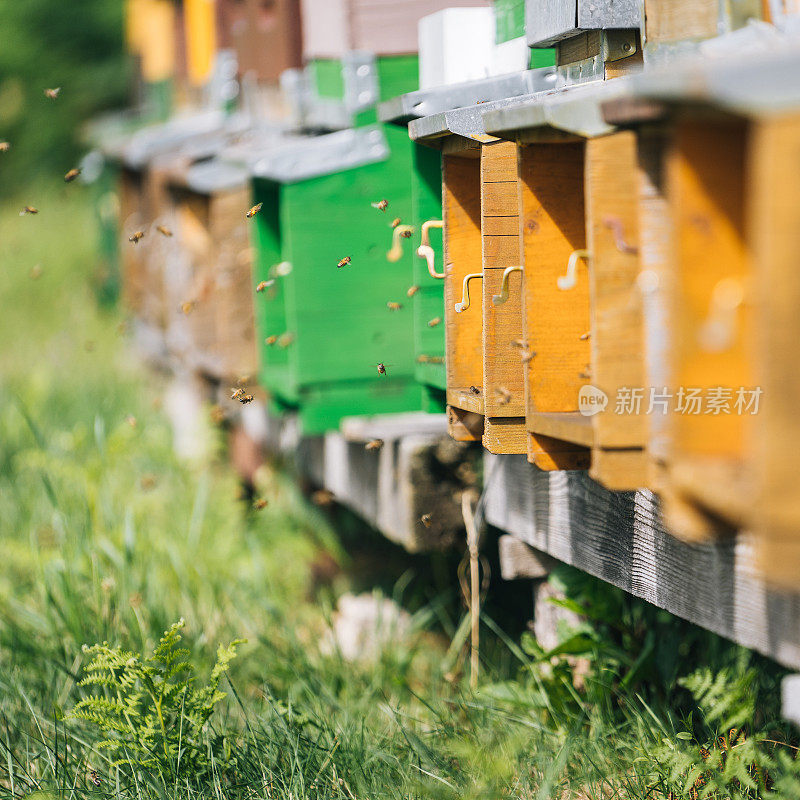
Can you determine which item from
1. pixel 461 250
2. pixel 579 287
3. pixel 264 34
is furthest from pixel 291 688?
pixel 264 34

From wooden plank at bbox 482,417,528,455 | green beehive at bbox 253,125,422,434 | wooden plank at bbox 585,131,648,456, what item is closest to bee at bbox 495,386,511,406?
wooden plank at bbox 482,417,528,455

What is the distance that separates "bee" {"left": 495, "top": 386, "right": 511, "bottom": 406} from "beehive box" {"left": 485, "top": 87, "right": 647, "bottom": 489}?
0.16 metres

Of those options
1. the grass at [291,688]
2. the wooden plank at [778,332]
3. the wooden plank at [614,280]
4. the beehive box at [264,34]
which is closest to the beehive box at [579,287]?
the wooden plank at [614,280]

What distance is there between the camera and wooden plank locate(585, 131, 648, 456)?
1.93 m

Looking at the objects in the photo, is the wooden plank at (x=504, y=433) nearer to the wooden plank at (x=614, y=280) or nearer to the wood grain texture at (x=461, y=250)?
the wood grain texture at (x=461, y=250)

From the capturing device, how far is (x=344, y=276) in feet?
13.8

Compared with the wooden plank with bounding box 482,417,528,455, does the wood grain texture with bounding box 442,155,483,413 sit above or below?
above

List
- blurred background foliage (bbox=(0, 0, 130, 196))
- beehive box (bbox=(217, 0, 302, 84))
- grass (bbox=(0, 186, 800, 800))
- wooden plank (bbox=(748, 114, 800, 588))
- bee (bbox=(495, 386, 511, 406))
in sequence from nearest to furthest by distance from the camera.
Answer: wooden plank (bbox=(748, 114, 800, 588))
bee (bbox=(495, 386, 511, 406))
grass (bbox=(0, 186, 800, 800))
beehive box (bbox=(217, 0, 302, 84))
blurred background foliage (bbox=(0, 0, 130, 196))

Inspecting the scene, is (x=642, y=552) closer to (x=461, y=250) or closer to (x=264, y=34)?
(x=461, y=250)

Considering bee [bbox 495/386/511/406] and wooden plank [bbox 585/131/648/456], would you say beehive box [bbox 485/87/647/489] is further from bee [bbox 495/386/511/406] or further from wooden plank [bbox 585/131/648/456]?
bee [bbox 495/386/511/406]

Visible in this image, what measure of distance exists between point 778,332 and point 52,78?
18099mm

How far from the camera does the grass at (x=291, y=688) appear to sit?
9.04 feet

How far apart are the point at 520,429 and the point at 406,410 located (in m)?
1.78

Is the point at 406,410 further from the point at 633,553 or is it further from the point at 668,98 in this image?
the point at 668,98
